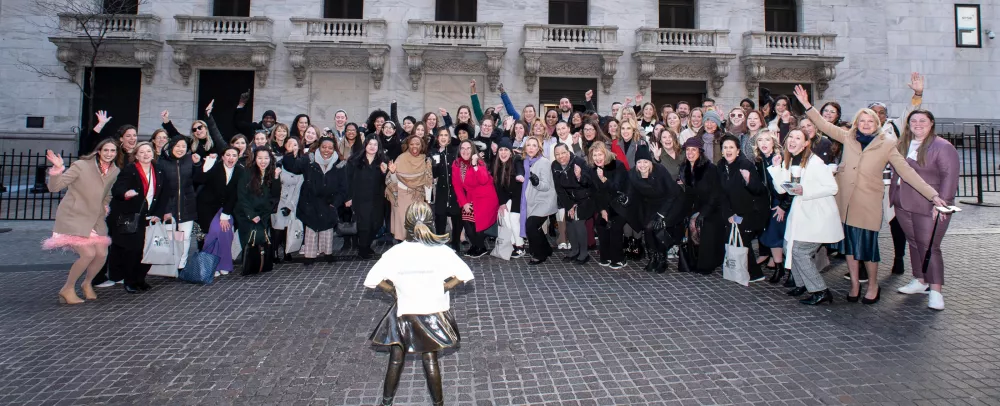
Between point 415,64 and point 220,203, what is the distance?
12685 mm

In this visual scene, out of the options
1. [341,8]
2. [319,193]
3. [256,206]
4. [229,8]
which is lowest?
[256,206]

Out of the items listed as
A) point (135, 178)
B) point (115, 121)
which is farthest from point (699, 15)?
point (115, 121)

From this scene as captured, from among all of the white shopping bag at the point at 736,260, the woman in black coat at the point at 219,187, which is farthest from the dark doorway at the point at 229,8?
the white shopping bag at the point at 736,260

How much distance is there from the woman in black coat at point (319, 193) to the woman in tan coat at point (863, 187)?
6.65 metres

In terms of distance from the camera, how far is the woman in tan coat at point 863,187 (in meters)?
5.74

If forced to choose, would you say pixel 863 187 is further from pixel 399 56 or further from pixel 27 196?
pixel 27 196

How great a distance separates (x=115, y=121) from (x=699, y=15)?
2302 cm

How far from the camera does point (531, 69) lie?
19.2 m

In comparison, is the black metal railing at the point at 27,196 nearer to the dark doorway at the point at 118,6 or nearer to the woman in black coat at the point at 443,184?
the dark doorway at the point at 118,6

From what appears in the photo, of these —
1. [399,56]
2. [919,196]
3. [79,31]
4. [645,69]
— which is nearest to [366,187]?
[919,196]

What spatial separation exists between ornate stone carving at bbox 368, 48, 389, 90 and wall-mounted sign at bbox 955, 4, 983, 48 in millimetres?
23990

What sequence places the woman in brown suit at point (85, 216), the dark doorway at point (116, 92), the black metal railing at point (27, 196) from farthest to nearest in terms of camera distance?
the dark doorway at point (116, 92)
the black metal railing at point (27, 196)
the woman in brown suit at point (85, 216)

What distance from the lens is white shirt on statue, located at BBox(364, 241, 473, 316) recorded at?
3.34 metres

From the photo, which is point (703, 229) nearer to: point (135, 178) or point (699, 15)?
point (135, 178)
